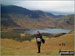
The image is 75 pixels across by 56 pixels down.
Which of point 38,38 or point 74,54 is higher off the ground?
point 38,38

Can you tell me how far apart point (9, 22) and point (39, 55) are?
597 feet

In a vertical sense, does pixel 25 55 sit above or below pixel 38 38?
below

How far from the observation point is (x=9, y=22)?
194875 millimetres

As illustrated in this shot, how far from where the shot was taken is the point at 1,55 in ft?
52.5

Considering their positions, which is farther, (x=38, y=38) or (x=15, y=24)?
(x=15, y=24)

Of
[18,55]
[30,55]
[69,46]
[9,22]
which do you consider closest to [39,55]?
[30,55]

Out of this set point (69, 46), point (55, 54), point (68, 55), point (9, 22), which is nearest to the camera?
point (68, 55)

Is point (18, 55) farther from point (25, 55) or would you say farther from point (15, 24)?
point (15, 24)

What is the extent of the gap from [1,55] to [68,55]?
648cm

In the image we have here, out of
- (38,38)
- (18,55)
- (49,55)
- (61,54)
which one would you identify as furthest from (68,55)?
(18,55)

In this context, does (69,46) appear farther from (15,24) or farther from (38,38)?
(15,24)

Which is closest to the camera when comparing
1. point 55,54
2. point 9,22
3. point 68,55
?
point 68,55

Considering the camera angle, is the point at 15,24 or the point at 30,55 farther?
the point at 15,24

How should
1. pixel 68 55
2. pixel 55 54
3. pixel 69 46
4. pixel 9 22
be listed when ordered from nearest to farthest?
pixel 68 55
pixel 55 54
pixel 69 46
pixel 9 22
